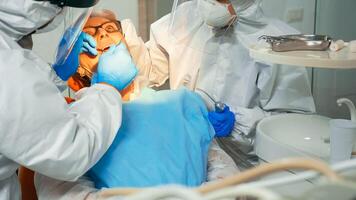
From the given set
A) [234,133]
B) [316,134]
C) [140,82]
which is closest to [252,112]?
[234,133]

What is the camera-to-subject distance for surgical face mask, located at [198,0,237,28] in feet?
4.41

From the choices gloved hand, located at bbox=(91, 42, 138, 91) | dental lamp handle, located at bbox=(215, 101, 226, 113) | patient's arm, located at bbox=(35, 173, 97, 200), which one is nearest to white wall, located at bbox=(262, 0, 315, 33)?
dental lamp handle, located at bbox=(215, 101, 226, 113)

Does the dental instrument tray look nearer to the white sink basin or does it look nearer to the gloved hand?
the white sink basin

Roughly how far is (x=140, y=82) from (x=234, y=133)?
0.38 metres

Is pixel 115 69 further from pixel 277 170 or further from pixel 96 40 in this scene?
pixel 277 170

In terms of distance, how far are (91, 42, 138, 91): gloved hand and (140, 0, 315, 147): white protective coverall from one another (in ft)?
0.79

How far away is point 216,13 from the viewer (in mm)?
1345

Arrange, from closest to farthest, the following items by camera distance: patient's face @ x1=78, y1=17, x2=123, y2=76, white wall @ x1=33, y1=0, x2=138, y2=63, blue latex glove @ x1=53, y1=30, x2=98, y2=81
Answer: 1. blue latex glove @ x1=53, y1=30, x2=98, y2=81
2. patient's face @ x1=78, y1=17, x2=123, y2=76
3. white wall @ x1=33, y1=0, x2=138, y2=63

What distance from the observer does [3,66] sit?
84cm

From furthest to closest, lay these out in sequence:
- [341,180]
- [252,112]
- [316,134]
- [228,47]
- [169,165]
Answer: [228,47] < [252,112] < [316,134] < [169,165] < [341,180]

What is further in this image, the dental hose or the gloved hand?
the gloved hand

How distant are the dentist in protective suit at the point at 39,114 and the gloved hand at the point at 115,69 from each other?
0.71 ft

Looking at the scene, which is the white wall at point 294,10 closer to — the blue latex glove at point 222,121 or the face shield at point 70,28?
the blue latex glove at point 222,121

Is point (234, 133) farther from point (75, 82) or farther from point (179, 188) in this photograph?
point (179, 188)
